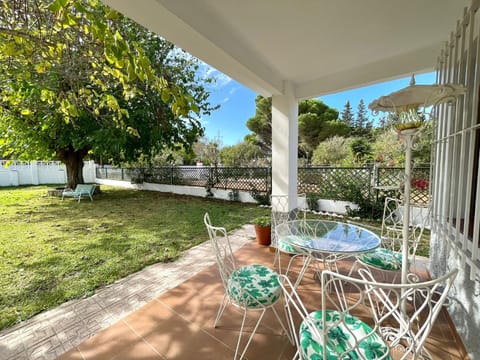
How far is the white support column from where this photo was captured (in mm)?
2928

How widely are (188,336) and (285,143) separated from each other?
236 cm

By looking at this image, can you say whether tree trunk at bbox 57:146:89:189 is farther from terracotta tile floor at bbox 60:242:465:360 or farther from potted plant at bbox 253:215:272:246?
terracotta tile floor at bbox 60:242:465:360

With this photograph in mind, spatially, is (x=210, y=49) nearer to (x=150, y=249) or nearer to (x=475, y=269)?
(x=475, y=269)

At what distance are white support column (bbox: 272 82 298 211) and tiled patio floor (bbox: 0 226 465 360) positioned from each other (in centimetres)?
123

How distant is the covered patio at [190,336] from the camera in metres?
1.41

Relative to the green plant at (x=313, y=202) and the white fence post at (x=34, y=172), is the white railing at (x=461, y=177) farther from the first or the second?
the white fence post at (x=34, y=172)

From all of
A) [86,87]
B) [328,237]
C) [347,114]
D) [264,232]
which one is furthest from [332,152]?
[86,87]

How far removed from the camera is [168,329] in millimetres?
1609

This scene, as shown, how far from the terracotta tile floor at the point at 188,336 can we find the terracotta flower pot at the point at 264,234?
1194 millimetres

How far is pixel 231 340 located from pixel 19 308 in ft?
6.25

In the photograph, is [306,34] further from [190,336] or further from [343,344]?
[190,336]

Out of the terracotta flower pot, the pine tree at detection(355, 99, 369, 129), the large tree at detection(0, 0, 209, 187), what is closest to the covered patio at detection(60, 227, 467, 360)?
the terracotta flower pot

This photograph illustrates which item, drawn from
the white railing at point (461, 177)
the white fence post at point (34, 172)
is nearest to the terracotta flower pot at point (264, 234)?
the white railing at point (461, 177)

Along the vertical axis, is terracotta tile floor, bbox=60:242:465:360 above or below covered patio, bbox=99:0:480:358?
below
